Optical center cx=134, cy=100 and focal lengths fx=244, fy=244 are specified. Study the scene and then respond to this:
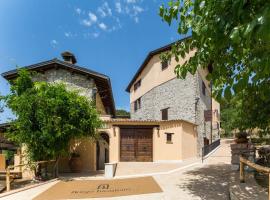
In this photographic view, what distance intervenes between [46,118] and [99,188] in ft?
14.1

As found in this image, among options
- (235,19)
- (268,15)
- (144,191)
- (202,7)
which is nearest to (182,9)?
(202,7)

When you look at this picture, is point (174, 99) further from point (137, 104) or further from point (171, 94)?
point (137, 104)

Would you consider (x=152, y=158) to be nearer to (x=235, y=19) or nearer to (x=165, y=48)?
(x=165, y=48)

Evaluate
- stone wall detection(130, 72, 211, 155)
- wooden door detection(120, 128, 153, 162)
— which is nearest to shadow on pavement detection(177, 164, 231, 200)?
wooden door detection(120, 128, 153, 162)

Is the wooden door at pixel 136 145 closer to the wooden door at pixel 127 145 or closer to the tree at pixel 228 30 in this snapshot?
the wooden door at pixel 127 145

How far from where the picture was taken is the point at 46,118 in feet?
38.0

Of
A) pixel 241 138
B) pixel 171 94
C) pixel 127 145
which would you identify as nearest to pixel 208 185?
pixel 241 138

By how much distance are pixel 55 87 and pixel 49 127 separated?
7.36ft

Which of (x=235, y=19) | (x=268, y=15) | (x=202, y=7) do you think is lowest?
(x=268, y=15)

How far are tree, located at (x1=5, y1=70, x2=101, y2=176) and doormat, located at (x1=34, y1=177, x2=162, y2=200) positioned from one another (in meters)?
2.03

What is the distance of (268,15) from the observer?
1938mm

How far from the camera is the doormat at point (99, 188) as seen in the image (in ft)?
28.2

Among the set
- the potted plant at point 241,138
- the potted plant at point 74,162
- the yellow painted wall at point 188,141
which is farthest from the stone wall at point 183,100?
the potted plant at point 74,162

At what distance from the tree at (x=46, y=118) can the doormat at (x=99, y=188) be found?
2034 mm
